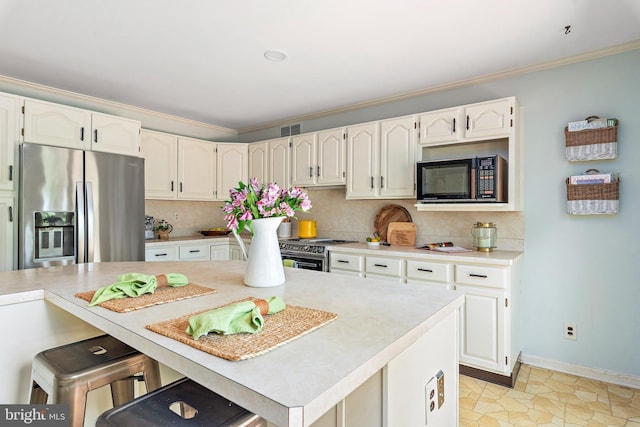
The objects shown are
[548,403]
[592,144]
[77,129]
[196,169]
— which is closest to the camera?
[548,403]

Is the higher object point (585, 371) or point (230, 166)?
point (230, 166)

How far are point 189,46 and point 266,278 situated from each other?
190 cm

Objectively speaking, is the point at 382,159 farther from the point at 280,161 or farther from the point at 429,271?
the point at 280,161

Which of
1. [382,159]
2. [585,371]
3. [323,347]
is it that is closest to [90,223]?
[382,159]

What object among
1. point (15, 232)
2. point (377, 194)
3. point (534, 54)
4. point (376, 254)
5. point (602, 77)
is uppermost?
point (534, 54)

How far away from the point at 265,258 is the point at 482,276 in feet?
5.86

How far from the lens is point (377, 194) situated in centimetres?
342

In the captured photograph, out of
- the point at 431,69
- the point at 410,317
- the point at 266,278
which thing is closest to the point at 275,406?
the point at 410,317

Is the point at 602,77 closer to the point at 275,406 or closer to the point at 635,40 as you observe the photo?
the point at 635,40

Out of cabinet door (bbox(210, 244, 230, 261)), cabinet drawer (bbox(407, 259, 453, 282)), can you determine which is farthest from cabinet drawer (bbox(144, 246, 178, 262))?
cabinet drawer (bbox(407, 259, 453, 282))

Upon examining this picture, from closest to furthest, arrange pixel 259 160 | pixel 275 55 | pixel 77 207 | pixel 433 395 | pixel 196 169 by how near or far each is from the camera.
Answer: pixel 433 395, pixel 275 55, pixel 77 207, pixel 196 169, pixel 259 160

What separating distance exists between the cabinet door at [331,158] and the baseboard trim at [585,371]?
2.25 meters

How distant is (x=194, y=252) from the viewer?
4.02 meters

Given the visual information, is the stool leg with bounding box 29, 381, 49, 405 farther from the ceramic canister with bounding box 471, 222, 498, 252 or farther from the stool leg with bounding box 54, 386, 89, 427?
the ceramic canister with bounding box 471, 222, 498, 252
